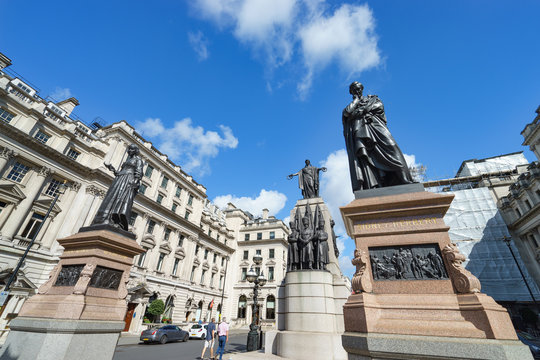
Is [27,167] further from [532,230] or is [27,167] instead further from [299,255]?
[532,230]

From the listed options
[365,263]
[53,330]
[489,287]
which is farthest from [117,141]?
[489,287]

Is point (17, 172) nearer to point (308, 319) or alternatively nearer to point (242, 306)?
point (308, 319)

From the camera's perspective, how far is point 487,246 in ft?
95.3

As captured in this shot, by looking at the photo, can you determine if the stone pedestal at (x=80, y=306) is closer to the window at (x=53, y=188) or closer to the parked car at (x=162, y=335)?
A: the parked car at (x=162, y=335)

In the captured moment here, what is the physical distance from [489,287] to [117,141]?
4583 cm

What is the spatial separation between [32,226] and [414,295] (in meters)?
30.2

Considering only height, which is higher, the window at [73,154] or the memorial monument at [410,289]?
the window at [73,154]

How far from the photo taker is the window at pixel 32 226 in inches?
848

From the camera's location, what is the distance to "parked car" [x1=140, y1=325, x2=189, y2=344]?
18.0 m

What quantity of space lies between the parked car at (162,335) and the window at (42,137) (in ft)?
68.1

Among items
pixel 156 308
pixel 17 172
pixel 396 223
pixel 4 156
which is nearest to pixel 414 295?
pixel 396 223

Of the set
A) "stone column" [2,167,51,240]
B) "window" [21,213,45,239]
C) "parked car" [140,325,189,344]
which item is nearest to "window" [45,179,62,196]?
"stone column" [2,167,51,240]

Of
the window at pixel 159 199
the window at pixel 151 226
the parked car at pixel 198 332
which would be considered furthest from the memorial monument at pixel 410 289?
the window at pixel 159 199

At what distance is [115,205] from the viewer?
6582 mm
